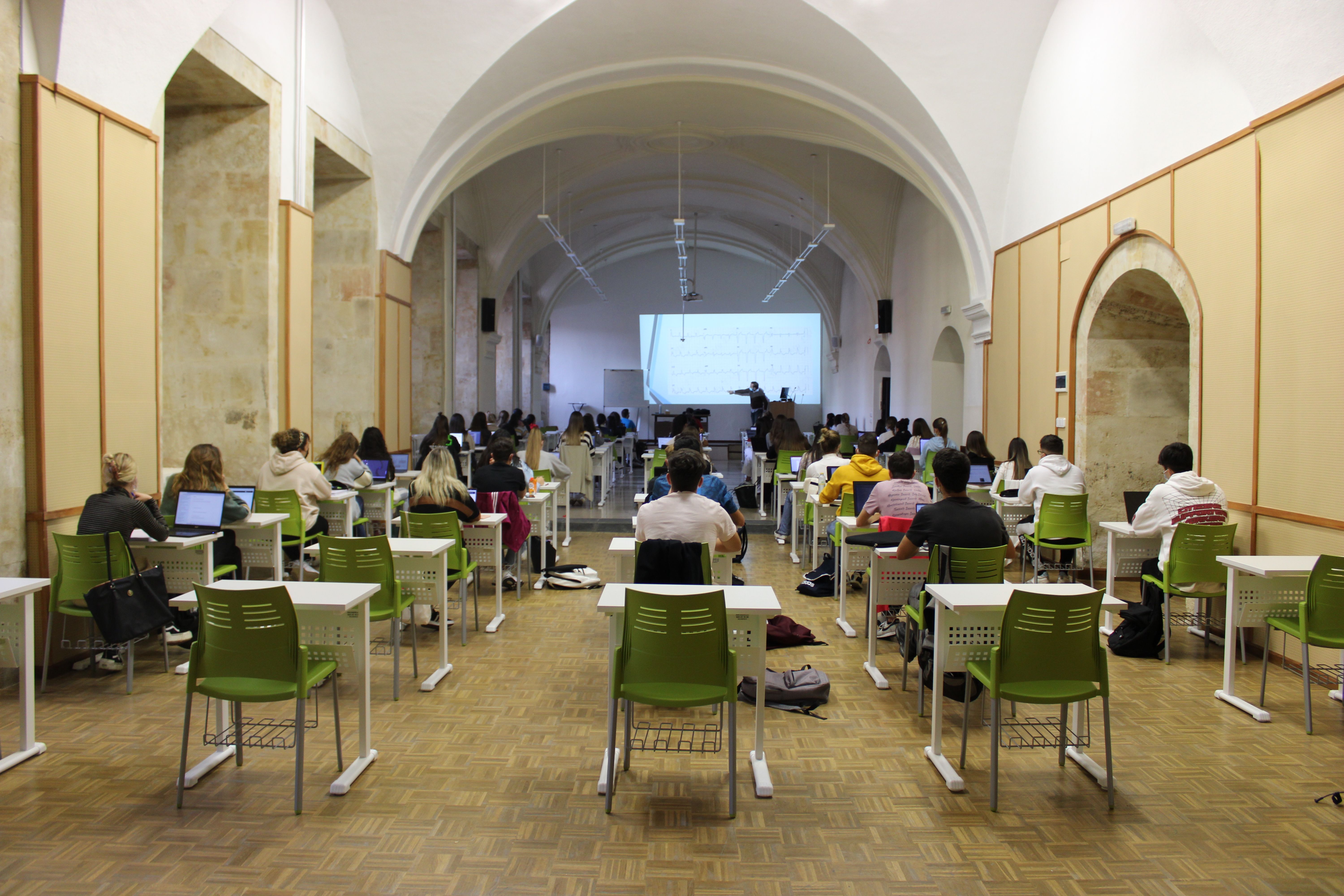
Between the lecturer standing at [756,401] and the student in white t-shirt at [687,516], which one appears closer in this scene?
the student in white t-shirt at [687,516]

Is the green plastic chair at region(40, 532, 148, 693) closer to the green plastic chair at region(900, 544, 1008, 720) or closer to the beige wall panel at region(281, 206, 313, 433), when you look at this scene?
the beige wall panel at region(281, 206, 313, 433)

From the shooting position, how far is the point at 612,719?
2.98 meters

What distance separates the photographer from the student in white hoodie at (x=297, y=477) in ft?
20.5

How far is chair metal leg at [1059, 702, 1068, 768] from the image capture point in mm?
3432

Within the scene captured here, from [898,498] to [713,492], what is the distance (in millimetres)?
1174

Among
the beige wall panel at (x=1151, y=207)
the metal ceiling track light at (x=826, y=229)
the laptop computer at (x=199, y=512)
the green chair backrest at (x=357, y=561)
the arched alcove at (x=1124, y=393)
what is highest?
the metal ceiling track light at (x=826, y=229)

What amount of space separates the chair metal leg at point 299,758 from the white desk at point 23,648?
132 centimetres

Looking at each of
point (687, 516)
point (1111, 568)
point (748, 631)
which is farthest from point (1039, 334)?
point (748, 631)

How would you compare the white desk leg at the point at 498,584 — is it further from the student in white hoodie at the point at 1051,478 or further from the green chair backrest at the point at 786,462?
the green chair backrest at the point at 786,462

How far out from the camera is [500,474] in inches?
249

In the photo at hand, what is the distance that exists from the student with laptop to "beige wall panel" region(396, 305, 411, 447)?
692 cm

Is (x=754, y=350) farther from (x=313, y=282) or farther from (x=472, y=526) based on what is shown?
(x=472, y=526)

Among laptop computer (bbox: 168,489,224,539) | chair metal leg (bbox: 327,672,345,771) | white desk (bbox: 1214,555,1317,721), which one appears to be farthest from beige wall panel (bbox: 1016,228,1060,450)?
laptop computer (bbox: 168,489,224,539)

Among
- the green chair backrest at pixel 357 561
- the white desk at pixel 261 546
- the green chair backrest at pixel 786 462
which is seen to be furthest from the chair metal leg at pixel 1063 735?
the green chair backrest at pixel 786 462
